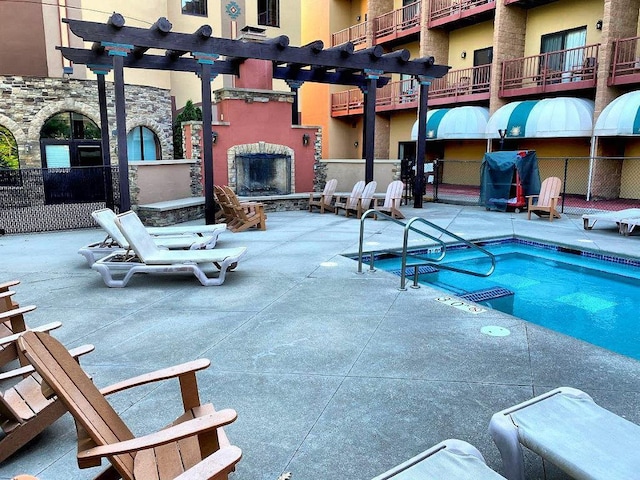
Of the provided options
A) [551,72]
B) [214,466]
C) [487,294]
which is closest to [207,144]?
[487,294]

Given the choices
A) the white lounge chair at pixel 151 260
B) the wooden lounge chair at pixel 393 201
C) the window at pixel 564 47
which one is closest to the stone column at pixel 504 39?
the window at pixel 564 47

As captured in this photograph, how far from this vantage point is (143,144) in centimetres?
2072

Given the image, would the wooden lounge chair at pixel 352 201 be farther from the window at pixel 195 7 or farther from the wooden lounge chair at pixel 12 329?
the window at pixel 195 7

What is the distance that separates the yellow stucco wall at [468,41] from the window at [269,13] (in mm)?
8806

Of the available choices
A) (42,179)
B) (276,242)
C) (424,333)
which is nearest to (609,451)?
(424,333)

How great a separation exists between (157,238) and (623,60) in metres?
16.1

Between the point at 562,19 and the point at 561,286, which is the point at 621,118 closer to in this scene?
the point at 562,19

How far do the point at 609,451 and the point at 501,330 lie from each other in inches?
102

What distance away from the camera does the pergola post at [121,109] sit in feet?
32.8

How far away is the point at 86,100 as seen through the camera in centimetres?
1847

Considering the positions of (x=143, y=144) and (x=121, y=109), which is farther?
(x=143, y=144)

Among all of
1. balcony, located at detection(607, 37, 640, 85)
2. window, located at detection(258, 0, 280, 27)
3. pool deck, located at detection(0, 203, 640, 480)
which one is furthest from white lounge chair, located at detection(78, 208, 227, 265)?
window, located at detection(258, 0, 280, 27)

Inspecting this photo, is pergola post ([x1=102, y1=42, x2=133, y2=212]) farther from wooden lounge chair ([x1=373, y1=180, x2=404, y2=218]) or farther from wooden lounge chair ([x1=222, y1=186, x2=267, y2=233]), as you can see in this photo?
wooden lounge chair ([x1=373, y1=180, x2=404, y2=218])

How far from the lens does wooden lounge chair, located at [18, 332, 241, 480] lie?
188cm
